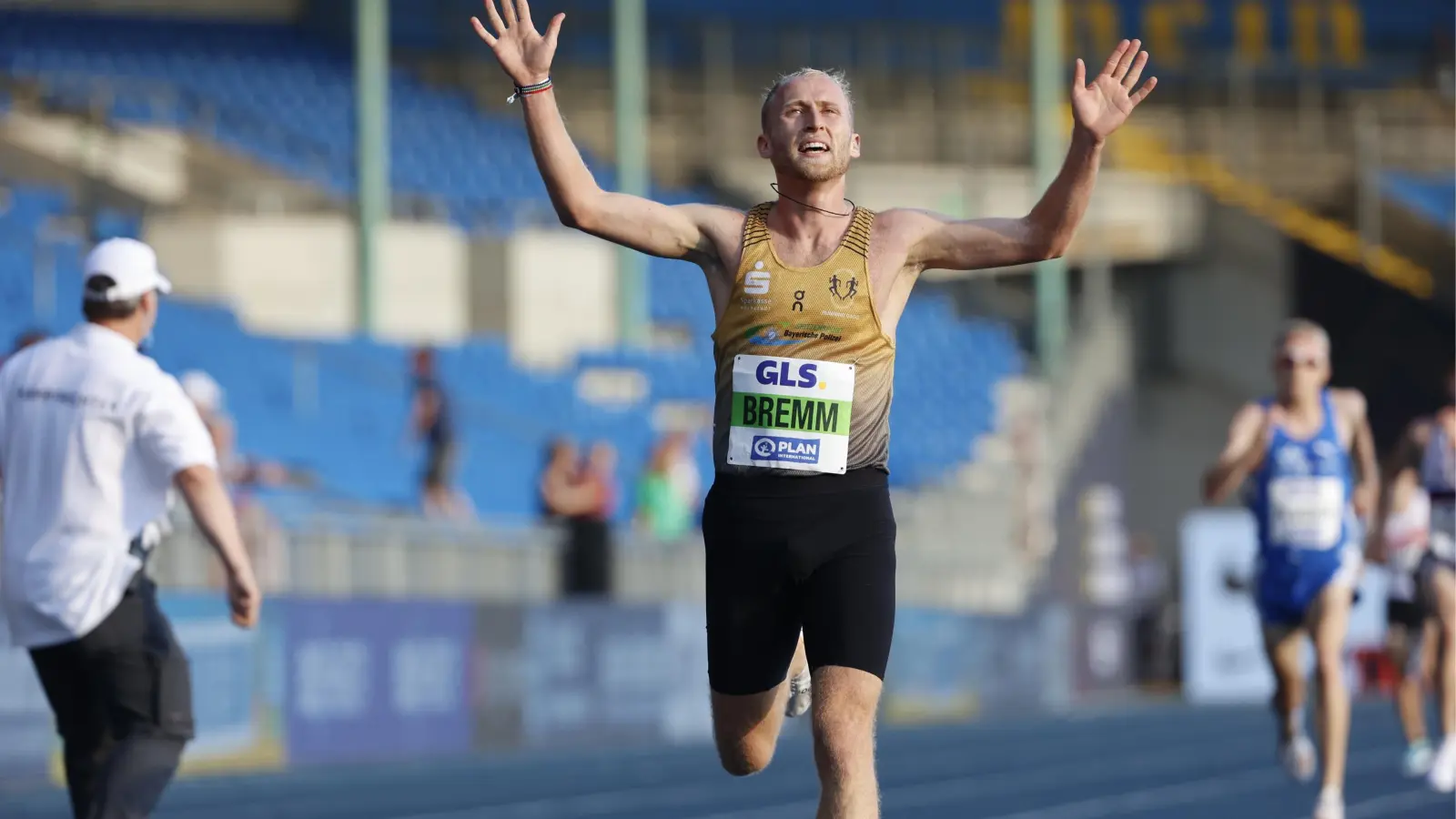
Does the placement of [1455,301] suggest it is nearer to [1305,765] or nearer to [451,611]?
[451,611]

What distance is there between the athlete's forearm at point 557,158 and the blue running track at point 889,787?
21.0 ft

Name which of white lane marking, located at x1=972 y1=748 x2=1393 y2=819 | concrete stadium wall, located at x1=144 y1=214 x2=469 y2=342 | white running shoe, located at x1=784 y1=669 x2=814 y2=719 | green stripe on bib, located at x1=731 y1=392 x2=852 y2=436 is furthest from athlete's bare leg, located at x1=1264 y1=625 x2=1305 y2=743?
concrete stadium wall, located at x1=144 y1=214 x2=469 y2=342

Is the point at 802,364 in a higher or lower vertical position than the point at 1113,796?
higher

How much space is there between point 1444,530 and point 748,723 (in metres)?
7.82

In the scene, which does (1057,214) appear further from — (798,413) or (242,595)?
(242,595)

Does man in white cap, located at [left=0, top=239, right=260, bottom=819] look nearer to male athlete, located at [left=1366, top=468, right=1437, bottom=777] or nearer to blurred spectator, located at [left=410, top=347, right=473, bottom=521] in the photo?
male athlete, located at [left=1366, top=468, right=1437, bottom=777]

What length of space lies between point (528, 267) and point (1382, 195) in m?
13.2

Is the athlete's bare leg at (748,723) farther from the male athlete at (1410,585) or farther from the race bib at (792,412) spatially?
the male athlete at (1410,585)

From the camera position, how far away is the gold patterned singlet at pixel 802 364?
6.42m

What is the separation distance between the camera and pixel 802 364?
6418 mm

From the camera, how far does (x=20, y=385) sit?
23.7 ft

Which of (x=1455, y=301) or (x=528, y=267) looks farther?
(x=1455, y=301)

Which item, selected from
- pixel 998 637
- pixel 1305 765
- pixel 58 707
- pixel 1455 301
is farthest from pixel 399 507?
pixel 1455 301

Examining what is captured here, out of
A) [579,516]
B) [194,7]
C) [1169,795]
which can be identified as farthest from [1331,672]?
[194,7]
